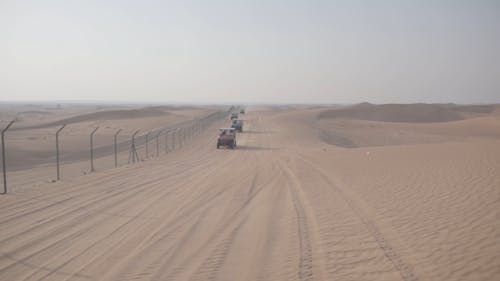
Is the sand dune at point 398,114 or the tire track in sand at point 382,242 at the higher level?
the sand dune at point 398,114

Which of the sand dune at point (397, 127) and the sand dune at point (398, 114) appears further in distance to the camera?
the sand dune at point (398, 114)

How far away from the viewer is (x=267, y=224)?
1063cm

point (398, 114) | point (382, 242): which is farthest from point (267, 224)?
point (398, 114)

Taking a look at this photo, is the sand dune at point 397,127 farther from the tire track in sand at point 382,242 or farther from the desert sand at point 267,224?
the tire track in sand at point 382,242

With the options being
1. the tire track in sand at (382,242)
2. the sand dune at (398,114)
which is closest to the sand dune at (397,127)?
the sand dune at (398,114)

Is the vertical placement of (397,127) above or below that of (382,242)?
below

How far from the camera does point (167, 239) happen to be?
9.46 metres

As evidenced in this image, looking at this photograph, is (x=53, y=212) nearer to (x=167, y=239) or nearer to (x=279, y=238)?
(x=167, y=239)

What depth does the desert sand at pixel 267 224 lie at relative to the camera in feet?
25.0

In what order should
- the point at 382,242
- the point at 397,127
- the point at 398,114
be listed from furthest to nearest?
the point at 398,114 → the point at 397,127 → the point at 382,242

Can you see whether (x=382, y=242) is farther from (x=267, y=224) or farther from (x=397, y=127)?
(x=397, y=127)

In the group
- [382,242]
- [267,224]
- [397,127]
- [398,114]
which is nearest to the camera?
[382,242]

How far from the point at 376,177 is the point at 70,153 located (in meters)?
24.9

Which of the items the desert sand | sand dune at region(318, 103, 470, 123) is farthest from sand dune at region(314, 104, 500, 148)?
the desert sand
